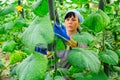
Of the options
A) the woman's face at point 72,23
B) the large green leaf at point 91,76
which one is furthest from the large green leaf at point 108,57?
the woman's face at point 72,23

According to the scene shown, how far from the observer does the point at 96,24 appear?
1321 millimetres

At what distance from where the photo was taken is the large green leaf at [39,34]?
1.00 meters

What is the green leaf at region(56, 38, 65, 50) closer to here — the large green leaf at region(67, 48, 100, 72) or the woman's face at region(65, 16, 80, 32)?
the large green leaf at region(67, 48, 100, 72)

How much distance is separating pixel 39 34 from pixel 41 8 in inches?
8.1

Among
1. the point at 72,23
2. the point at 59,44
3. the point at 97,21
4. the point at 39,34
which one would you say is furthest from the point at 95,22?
the point at 72,23

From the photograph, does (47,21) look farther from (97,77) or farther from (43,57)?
(97,77)

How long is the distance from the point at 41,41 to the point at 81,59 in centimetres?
28

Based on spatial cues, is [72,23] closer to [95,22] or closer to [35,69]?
[95,22]

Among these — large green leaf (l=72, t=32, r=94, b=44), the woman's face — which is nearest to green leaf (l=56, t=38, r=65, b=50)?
large green leaf (l=72, t=32, r=94, b=44)

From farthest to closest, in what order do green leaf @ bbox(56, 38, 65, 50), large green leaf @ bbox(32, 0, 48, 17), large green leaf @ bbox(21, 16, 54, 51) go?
green leaf @ bbox(56, 38, 65, 50) < large green leaf @ bbox(32, 0, 48, 17) < large green leaf @ bbox(21, 16, 54, 51)

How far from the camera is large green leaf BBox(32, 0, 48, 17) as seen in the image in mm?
1187

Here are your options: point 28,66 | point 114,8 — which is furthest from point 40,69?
point 114,8

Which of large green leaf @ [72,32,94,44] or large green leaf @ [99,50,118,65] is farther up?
large green leaf @ [72,32,94,44]

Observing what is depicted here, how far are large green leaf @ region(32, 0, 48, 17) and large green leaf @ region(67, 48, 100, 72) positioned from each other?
217 mm
